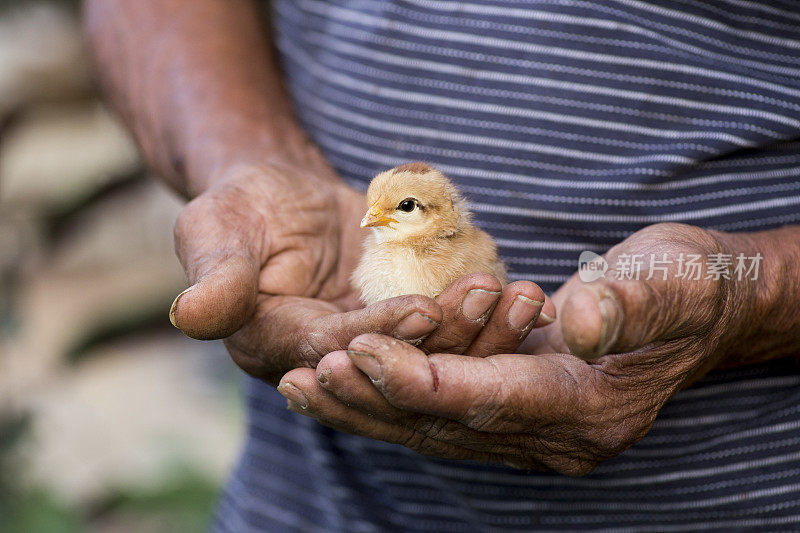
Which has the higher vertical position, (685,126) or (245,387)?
(685,126)

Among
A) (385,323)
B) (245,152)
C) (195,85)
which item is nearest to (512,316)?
(385,323)

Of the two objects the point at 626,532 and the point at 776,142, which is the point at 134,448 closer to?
the point at 626,532

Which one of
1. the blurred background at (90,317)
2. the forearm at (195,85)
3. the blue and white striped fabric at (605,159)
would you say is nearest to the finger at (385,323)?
the blue and white striped fabric at (605,159)

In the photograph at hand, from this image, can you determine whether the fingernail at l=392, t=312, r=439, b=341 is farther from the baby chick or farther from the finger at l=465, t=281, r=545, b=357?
the baby chick

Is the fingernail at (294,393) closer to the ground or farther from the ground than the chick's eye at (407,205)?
closer to the ground

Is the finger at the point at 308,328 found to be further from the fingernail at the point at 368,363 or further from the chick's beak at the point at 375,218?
the chick's beak at the point at 375,218

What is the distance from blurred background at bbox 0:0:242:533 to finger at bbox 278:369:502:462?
3.90 m

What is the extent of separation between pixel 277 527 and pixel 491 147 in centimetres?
166

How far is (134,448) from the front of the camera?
6.05m

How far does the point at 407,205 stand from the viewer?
2434mm

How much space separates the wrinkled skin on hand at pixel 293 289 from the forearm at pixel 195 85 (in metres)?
→ 0.32

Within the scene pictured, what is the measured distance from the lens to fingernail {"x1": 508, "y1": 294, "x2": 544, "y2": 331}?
194cm

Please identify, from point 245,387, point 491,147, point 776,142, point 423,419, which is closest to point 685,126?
point 776,142

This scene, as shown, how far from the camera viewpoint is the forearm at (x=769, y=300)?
7.08 ft
